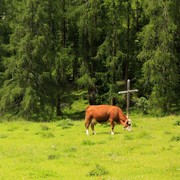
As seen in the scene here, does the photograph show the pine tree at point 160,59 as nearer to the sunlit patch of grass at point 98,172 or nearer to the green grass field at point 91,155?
the green grass field at point 91,155

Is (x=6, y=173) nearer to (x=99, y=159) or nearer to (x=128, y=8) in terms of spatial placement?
(x=99, y=159)

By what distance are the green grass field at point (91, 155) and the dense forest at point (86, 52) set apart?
15.5 metres

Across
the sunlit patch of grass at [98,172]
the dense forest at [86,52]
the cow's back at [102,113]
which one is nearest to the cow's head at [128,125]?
the cow's back at [102,113]

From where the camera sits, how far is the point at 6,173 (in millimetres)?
13867

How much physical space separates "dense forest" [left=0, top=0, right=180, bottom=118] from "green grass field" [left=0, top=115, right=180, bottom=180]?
1550 centimetres

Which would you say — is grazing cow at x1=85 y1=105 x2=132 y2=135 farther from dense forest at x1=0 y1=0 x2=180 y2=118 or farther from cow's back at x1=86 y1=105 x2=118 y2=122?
dense forest at x1=0 y1=0 x2=180 y2=118

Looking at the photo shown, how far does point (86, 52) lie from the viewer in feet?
156

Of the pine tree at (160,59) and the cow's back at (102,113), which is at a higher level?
the pine tree at (160,59)

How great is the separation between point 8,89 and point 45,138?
19401 mm

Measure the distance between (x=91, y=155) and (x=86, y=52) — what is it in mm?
31416

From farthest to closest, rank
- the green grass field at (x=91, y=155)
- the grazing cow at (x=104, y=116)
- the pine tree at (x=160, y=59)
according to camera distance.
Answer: the pine tree at (x=160, y=59) < the grazing cow at (x=104, y=116) < the green grass field at (x=91, y=155)

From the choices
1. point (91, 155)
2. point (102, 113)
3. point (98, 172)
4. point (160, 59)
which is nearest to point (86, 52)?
point (160, 59)

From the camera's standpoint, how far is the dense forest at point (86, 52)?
137 ft

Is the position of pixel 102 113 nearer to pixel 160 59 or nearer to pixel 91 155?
pixel 91 155
